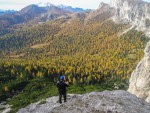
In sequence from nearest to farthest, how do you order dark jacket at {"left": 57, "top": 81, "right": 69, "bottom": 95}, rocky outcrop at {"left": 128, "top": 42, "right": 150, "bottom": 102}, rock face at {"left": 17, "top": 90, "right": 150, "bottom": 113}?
rock face at {"left": 17, "top": 90, "right": 150, "bottom": 113}
dark jacket at {"left": 57, "top": 81, "right": 69, "bottom": 95}
rocky outcrop at {"left": 128, "top": 42, "right": 150, "bottom": 102}

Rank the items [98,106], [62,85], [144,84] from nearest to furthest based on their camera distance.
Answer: [98,106], [62,85], [144,84]

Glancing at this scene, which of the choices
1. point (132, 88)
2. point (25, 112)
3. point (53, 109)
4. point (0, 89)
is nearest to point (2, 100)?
point (0, 89)

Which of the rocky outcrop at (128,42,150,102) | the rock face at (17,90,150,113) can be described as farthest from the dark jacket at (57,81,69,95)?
the rocky outcrop at (128,42,150,102)

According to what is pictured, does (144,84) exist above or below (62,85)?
below

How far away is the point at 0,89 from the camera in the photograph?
14050 cm

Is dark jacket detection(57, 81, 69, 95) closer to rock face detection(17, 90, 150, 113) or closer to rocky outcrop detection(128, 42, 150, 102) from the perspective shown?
rock face detection(17, 90, 150, 113)

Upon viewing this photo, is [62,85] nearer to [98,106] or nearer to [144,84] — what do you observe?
[98,106]

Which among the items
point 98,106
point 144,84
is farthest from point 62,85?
point 144,84

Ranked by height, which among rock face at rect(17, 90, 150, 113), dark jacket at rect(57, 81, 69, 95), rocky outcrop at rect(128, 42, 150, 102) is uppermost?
dark jacket at rect(57, 81, 69, 95)

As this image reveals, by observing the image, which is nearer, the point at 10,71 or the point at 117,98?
the point at 117,98

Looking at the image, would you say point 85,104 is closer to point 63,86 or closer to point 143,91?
point 63,86

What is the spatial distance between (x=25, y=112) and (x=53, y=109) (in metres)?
12.7

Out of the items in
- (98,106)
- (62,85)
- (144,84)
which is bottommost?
(144,84)

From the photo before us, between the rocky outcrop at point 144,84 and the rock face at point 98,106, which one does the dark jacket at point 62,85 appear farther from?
the rocky outcrop at point 144,84
